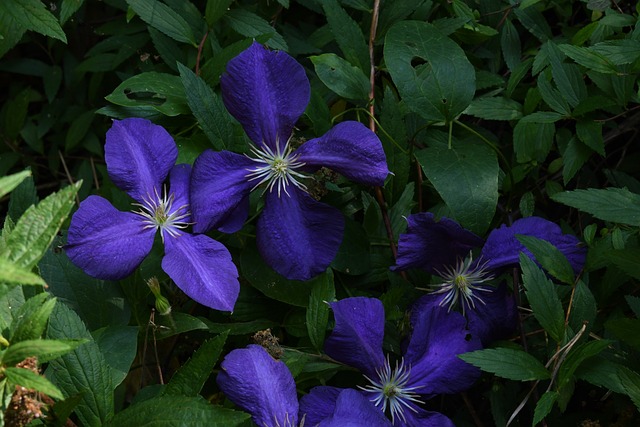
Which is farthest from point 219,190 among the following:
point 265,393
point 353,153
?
point 265,393

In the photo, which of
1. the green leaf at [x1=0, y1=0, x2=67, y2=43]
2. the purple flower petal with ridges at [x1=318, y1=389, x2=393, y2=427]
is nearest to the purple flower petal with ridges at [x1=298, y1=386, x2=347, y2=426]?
the purple flower petal with ridges at [x1=318, y1=389, x2=393, y2=427]

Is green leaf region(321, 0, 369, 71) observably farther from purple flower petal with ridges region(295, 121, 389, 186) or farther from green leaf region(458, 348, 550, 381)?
A: green leaf region(458, 348, 550, 381)

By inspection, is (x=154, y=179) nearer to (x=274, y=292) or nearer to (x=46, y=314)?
(x=274, y=292)

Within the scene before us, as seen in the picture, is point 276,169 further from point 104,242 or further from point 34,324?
point 34,324

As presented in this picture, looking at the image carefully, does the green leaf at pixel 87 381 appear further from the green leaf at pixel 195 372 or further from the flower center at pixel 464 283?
the flower center at pixel 464 283

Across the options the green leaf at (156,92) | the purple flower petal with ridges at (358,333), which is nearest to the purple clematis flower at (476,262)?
the purple flower petal with ridges at (358,333)

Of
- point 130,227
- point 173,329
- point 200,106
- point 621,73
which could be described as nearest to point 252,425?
point 173,329

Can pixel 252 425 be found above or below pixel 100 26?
below
